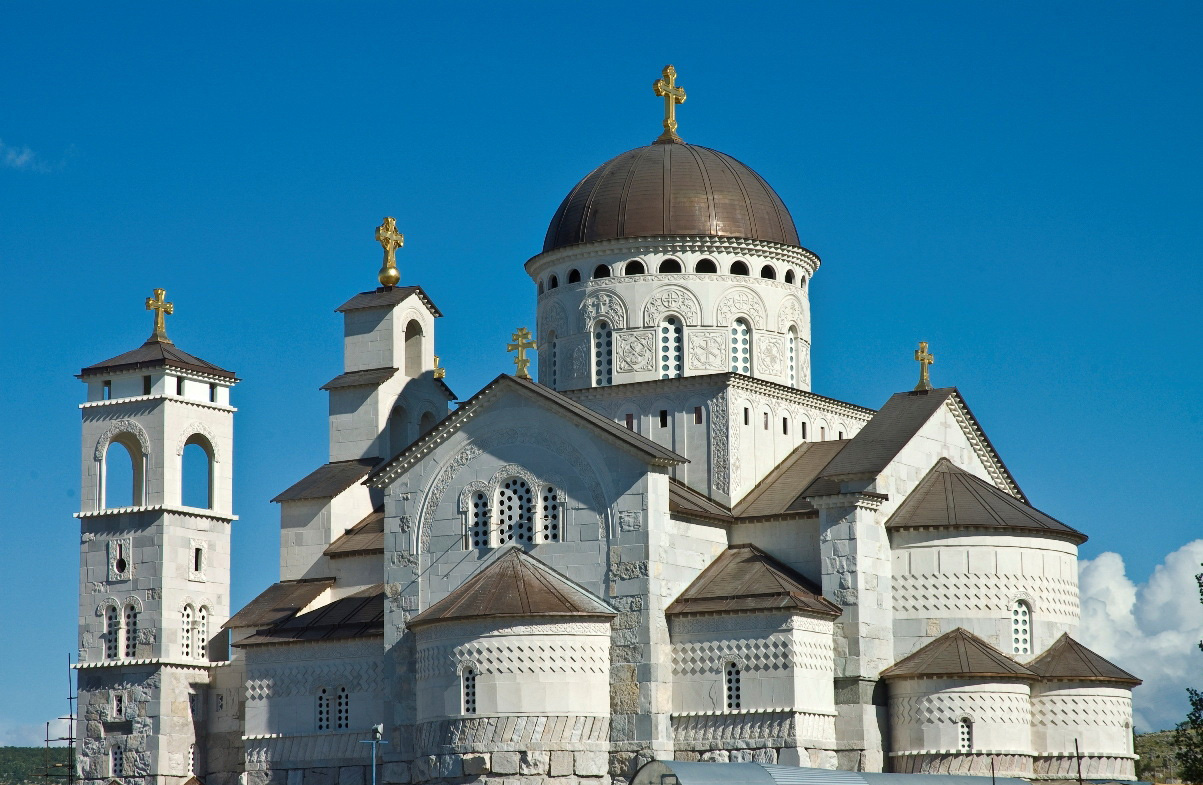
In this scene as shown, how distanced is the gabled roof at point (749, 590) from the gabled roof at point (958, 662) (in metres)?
2.01

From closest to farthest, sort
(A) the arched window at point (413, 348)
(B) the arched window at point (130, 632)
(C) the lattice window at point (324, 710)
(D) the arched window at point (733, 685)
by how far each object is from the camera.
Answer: (D) the arched window at point (733, 685) < (C) the lattice window at point (324, 710) < (B) the arched window at point (130, 632) < (A) the arched window at point (413, 348)

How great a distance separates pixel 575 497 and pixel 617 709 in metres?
4.70

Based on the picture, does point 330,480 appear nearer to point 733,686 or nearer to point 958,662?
point 733,686

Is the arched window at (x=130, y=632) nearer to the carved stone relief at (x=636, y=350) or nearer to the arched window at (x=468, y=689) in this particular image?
the arched window at (x=468, y=689)

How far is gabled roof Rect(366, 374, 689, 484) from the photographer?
4188 cm

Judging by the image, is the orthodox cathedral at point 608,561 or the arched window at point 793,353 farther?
the arched window at point 793,353

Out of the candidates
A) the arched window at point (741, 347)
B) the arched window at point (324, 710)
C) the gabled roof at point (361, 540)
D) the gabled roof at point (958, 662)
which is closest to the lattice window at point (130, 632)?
the gabled roof at point (361, 540)

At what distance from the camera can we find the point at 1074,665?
4288 cm

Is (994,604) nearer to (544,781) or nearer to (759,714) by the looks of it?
(759,714)

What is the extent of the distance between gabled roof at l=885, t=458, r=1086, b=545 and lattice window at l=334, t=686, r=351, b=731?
1324cm

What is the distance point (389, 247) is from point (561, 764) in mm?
18143

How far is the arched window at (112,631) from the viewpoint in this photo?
5012cm

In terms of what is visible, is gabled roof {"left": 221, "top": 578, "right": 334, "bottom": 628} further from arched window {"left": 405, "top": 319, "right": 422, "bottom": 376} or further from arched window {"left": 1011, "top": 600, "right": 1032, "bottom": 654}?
arched window {"left": 1011, "top": 600, "right": 1032, "bottom": 654}

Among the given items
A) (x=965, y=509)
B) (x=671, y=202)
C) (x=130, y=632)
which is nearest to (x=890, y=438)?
(x=965, y=509)
